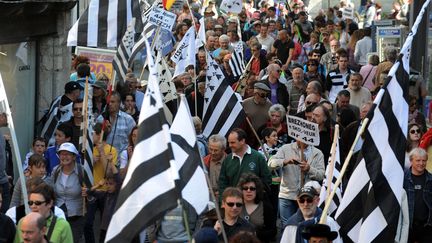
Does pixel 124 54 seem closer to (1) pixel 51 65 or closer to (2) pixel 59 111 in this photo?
(2) pixel 59 111

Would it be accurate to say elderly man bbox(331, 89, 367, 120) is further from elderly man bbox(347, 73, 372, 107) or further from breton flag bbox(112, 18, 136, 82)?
breton flag bbox(112, 18, 136, 82)

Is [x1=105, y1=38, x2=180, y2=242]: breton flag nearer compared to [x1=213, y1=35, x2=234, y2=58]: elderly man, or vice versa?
[x1=105, y1=38, x2=180, y2=242]: breton flag

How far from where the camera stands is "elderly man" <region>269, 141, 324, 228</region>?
1370 centimetres

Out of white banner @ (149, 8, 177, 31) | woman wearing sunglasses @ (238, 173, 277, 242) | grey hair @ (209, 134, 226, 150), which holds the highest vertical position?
white banner @ (149, 8, 177, 31)

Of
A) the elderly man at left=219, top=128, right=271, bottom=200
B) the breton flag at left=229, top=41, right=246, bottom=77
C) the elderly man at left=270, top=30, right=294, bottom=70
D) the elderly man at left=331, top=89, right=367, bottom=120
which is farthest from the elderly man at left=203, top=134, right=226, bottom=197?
the elderly man at left=270, top=30, right=294, bottom=70

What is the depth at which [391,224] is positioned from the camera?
1024 cm

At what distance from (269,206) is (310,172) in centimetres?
100

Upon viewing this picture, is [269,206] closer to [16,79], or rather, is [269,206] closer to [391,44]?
[16,79]

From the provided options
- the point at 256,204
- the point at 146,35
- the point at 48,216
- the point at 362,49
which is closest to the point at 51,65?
the point at 146,35

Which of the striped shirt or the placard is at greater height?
the placard

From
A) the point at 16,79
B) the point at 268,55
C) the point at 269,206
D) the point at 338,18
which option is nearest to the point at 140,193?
the point at 269,206

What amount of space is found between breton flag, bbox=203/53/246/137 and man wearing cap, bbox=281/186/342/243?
3301 mm

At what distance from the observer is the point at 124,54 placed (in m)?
15.3

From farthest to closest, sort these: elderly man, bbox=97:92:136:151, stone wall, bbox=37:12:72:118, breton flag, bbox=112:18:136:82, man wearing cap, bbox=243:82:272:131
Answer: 1. stone wall, bbox=37:12:72:118
2. man wearing cap, bbox=243:82:272:131
3. elderly man, bbox=97:92:136:151
4. breton flag, bbox=112:18:136:82
